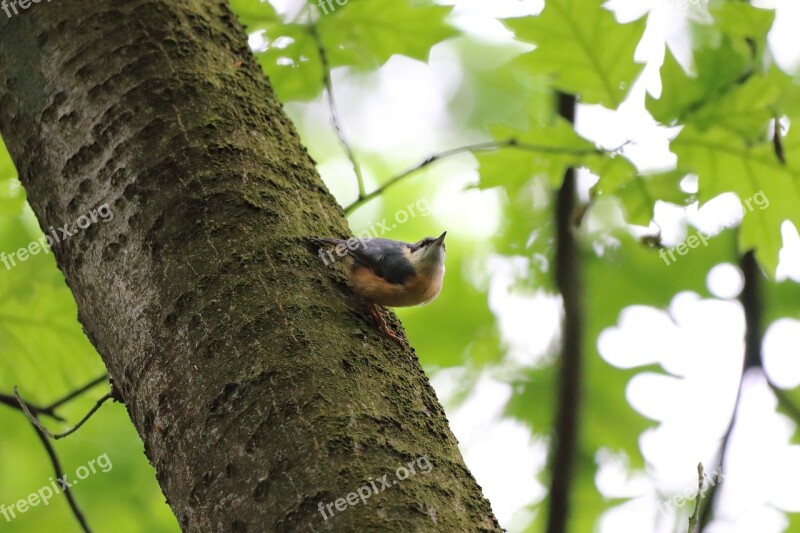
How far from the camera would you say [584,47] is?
2.52 m

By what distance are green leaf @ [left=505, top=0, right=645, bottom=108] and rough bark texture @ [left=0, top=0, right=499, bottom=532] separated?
97 cm

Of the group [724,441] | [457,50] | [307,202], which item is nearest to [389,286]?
[307,202]

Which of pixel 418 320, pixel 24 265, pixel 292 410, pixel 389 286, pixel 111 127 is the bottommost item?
pixel 292 410

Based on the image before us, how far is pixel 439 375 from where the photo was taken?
175 inches

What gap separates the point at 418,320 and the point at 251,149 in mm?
2504

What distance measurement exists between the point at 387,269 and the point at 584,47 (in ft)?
3.40

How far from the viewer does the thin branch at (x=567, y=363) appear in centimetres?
304

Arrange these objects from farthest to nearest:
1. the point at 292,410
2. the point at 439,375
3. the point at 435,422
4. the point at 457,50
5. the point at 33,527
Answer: the point at 457,50 < the point at 439,375 < the point at 33,527 < the point at 435,422 < the point at 292,410

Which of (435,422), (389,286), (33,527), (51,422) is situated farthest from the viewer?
(33,527)

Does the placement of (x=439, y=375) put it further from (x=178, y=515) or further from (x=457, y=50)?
(x=457, y=50)
